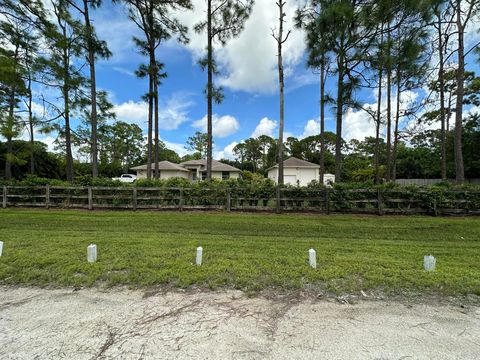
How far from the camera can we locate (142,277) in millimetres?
3424

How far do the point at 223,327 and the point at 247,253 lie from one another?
2291 mm

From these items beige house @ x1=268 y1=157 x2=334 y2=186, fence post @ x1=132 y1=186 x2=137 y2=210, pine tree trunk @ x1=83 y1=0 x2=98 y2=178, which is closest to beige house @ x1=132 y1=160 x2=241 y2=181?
beige house @ x1=268 y1=157 x2=334 y2=186

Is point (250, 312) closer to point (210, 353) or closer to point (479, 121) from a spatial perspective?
point (210, 353)

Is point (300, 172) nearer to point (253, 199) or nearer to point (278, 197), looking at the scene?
point (278, 197)

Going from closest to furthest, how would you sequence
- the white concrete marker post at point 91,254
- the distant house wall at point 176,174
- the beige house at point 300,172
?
the white concrete marker post at point 91,254
the distant house wall at point 176,174
the beige house at point 300,172

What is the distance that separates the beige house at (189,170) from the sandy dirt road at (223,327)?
78.4 ft

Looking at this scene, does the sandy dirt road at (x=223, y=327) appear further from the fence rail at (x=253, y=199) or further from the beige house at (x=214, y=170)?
the beige house at (x=214, y=170)

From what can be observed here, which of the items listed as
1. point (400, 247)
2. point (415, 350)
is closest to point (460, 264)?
point (400, 247)

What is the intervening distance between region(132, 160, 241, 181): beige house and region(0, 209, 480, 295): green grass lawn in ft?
63.9

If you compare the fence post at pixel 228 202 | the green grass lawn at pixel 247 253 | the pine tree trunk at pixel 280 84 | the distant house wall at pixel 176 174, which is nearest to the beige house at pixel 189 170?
the distant house wall at pixel 176 174

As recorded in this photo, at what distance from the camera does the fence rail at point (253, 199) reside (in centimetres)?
920

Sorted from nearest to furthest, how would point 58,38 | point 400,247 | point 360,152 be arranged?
1. point 400,247
2. point 58,38
3. point 360,152

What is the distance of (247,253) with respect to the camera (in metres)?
4.57

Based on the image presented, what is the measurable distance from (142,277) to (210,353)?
188cm
